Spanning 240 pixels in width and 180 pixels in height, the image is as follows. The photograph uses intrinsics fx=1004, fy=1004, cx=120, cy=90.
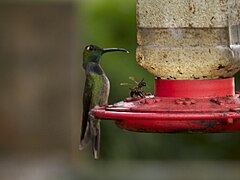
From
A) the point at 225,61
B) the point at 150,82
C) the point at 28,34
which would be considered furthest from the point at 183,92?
the point at 28,34

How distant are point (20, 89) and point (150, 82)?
159 centimetres

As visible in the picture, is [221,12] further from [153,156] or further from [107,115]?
[153,156]

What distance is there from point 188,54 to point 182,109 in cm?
48

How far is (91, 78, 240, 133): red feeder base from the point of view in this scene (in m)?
4.68

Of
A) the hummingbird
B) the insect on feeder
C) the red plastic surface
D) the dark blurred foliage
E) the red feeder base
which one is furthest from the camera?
the dark blurred foliage

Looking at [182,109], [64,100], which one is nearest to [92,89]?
[182,109]

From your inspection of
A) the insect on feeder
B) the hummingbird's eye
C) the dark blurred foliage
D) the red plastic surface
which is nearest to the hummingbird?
the hummingbird's eye

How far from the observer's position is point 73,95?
11.2 m

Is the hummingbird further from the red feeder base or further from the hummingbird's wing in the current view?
the red feeder base

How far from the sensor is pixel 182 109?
4.81 metres

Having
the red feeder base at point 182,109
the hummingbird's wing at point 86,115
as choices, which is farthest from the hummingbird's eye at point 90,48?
the red feeder base at point 182,109

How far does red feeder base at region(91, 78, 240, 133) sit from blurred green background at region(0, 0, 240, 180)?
18.3 feet

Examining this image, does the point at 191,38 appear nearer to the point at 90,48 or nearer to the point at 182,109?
the point at 182,109

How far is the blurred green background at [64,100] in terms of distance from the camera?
11.1 meters
